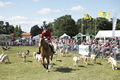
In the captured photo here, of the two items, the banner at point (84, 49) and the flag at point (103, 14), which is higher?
the flag at point (103, 14)

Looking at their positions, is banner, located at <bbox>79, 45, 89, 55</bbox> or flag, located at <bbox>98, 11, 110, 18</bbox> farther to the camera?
flag, located at <bbox>98, 11, 110, 18</bbox>

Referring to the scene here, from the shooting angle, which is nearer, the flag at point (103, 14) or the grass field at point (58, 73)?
the grass field at point (58, 73)

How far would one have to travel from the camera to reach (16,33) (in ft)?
293

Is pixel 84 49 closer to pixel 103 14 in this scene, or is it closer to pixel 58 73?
pixel 58 73

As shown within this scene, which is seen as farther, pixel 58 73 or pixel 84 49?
pixel 84 49

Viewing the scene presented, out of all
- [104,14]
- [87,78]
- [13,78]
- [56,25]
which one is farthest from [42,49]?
[56,25]

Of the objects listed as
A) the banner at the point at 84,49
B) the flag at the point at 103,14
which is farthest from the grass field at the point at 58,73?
the flag at the point at 103,14

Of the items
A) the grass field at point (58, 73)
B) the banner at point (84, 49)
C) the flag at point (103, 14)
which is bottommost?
the grass field at point (58, 73)

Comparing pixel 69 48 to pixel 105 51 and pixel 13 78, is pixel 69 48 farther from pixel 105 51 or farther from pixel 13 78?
pixel 13 78

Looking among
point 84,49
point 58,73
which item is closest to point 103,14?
point 84,49

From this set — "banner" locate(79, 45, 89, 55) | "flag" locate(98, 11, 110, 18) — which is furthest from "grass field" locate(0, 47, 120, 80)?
"flag" locate(98, 11, 110, 18)

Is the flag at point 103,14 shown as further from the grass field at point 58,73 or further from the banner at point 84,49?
the grass field at point 58,73

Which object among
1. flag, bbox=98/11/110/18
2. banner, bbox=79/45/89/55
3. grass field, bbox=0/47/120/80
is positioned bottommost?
grass field, bbox=0/47/120/80

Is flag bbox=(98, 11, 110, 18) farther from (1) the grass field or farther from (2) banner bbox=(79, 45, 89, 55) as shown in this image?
(1) the grass field
